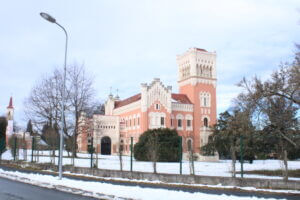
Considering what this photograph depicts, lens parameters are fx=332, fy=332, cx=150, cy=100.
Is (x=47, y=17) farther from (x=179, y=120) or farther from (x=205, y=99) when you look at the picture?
(x=205, y=99)

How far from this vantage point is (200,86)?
242 ft

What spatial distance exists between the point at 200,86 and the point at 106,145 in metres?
24.2

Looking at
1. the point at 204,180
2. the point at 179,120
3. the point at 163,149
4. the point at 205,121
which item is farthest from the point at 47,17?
the point at 205,121

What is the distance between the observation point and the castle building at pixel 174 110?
2616 inches

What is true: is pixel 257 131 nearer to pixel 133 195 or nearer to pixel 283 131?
pixel 283 131

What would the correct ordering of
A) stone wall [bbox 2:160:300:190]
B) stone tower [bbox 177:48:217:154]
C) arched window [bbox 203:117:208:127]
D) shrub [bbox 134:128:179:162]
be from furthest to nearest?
arched window [bbox 203:117:208:127], stone tower [bbox 177:48:217:154], shrub [bbox 134:128:179:162], stone wall [bbox 2:160:300:190]

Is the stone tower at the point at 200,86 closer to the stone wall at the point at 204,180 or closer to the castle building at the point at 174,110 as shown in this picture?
the castle building at the point at 174,110

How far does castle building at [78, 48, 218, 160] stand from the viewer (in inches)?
2616

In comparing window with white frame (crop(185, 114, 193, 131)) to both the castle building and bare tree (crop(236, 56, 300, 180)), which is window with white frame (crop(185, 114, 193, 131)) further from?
bare tree (crop(236, 56, 300, 180))

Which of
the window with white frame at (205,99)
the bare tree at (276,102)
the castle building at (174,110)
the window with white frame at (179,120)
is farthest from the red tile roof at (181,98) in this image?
the bare tree at (276,102)

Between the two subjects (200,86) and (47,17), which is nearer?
(47,17)

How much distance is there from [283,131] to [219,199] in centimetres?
1085

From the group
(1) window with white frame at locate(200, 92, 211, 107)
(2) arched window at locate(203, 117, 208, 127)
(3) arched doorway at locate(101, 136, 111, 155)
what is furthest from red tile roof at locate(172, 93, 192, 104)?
(3) arched doorway at locate(101, 136, 111, 155)

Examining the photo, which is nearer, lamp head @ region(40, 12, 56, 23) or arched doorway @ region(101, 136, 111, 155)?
lamp head @ region(40, 12, 56, 23)
